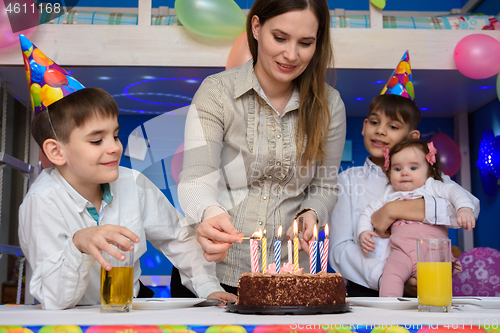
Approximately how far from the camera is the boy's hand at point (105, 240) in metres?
0.73

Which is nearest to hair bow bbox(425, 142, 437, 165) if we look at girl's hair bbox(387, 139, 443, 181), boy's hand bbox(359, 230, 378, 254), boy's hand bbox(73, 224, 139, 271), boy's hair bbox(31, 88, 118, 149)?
girl's hair bbox(387, 139, 443, 181)

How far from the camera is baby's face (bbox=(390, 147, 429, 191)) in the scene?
1.62 metres

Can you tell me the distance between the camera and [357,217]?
162 centimetres

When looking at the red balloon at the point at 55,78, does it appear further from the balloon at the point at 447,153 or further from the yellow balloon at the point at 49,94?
the balloon at the point at 447,153

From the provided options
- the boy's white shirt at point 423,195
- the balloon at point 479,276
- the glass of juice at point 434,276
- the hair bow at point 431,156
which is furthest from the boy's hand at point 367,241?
the balloon at point 479,276

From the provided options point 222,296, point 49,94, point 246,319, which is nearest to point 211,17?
point 49,94

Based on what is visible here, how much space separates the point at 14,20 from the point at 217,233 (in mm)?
1903

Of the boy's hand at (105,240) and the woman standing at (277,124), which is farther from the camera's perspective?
the woman standing at (277,124)

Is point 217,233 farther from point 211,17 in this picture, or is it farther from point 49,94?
point 211,17

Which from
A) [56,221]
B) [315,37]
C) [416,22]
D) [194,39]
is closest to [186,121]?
[56,221]

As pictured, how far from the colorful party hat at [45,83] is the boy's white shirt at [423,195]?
98 centimetres

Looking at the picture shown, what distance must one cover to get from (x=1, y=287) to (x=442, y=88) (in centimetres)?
320

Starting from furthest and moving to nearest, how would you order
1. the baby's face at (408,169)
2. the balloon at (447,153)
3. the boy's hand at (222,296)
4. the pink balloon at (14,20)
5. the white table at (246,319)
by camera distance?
the balloon at (447,153) → the pink balloon at (14,20) → the baby's face at (408,169) → the boy's hand at (222,296) → the white table at (246,319)

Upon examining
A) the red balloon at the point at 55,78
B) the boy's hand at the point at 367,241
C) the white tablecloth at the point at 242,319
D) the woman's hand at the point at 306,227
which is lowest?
the white tablecloth at the point at 242,319
